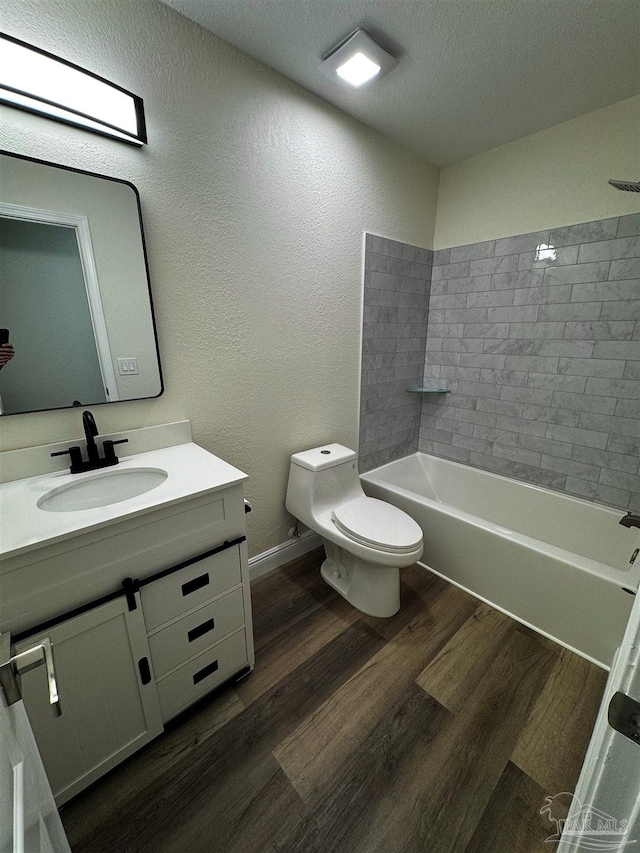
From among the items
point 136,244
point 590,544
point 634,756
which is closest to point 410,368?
point 590,544

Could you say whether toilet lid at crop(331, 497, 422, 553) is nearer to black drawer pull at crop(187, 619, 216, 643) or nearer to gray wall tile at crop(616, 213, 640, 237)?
black drawer pull at crop(187, 619, 216, 643)

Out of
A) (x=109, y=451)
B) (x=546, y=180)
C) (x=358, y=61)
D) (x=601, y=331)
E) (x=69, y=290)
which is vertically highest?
(x=358, y=61)

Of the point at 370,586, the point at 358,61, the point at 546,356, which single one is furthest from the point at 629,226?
the point at 370,586

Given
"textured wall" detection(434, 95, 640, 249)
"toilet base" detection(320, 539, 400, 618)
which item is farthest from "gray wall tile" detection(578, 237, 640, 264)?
"toilet base" detection(320, 539, 400, 618)

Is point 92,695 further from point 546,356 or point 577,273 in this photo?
point 577,273

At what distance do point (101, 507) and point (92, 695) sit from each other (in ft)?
1.71

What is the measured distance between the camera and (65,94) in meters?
1.06

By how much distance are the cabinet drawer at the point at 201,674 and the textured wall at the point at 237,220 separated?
0.61 metres

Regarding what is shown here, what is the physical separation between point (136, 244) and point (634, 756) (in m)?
1.73

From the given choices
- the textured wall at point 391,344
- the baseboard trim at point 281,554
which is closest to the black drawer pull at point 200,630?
the baseboard trim at point 281,554

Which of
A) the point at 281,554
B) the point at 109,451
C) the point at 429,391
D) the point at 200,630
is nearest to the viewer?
the point at 200,630

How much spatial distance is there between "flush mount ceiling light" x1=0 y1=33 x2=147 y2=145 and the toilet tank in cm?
148

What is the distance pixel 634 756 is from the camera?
1.32 ft

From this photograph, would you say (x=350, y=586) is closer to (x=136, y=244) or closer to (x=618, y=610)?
(x=618, y=610)
